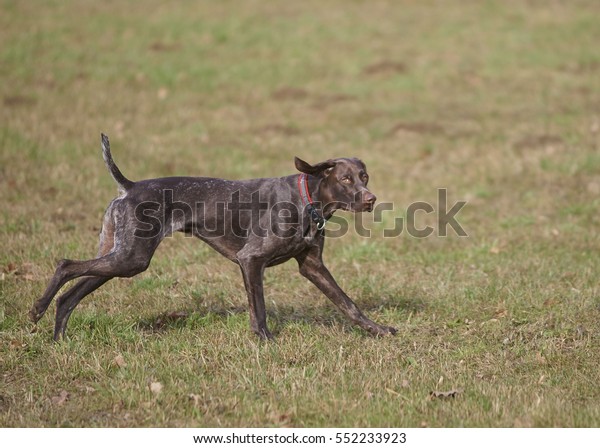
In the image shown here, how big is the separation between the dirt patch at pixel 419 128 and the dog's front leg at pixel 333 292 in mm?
9573

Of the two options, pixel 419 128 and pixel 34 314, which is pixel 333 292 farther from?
pixel 419 128

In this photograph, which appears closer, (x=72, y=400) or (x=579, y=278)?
(x=72, y=400)

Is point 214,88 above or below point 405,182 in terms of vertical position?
above

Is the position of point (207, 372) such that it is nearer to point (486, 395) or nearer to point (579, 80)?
point (486, 395)

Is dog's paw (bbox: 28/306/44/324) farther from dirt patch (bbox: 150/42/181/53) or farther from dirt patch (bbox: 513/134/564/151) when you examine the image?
dirt patch (bbox: 150/42/181/53)

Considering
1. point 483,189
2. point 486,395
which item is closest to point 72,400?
point 486,395

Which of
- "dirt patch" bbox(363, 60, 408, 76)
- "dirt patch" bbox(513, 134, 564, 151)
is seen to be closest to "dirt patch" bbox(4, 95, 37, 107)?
"dirt patch" bbox(363, 60, 408, 76)

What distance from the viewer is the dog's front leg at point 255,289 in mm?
7160

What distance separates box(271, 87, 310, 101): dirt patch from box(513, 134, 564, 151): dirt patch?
5.63 meters

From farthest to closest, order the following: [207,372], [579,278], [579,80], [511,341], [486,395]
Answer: [579,80]
[579,278]
[511,341]
[207,372]
[486,395]

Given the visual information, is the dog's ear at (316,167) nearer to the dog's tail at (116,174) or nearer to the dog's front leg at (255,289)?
the dog's front leg at (255,289)
